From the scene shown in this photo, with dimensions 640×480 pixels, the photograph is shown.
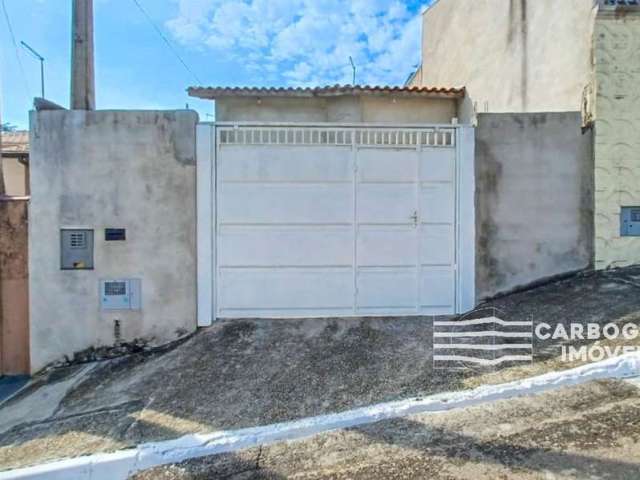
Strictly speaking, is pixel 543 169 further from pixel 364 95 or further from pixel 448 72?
pixel 448 72

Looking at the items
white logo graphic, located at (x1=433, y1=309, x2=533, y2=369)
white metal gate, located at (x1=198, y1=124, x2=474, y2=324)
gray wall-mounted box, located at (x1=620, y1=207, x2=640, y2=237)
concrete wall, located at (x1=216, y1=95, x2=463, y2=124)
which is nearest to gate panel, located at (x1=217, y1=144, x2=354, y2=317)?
white metal gate, located at (x1=198, y1=124, x2=474, y2=324)

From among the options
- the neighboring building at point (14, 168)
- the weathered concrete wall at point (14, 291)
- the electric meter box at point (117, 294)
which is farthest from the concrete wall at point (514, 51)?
the neighboring building at point (14, 168)

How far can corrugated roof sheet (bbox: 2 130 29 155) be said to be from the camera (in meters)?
11.6

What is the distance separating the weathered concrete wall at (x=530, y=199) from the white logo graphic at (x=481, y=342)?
0.85 metres

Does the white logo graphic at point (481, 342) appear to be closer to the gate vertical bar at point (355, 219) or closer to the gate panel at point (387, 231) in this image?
the gate panel at point (387, 231)

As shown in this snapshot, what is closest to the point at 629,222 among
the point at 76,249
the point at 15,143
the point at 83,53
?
the point at 76,249

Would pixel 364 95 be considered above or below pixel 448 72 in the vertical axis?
below

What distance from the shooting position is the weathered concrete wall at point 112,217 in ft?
19.0

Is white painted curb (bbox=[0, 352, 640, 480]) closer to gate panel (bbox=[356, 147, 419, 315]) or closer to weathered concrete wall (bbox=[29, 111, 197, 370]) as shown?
gate panel (bbox=[356, 147, 419, 315])

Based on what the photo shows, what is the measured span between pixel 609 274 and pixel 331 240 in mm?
4428

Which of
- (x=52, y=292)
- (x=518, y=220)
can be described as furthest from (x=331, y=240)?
(x=52, y=292)

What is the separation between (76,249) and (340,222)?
12.8 ft

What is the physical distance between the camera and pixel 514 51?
8867mm

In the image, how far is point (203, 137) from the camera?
593 centimetres
